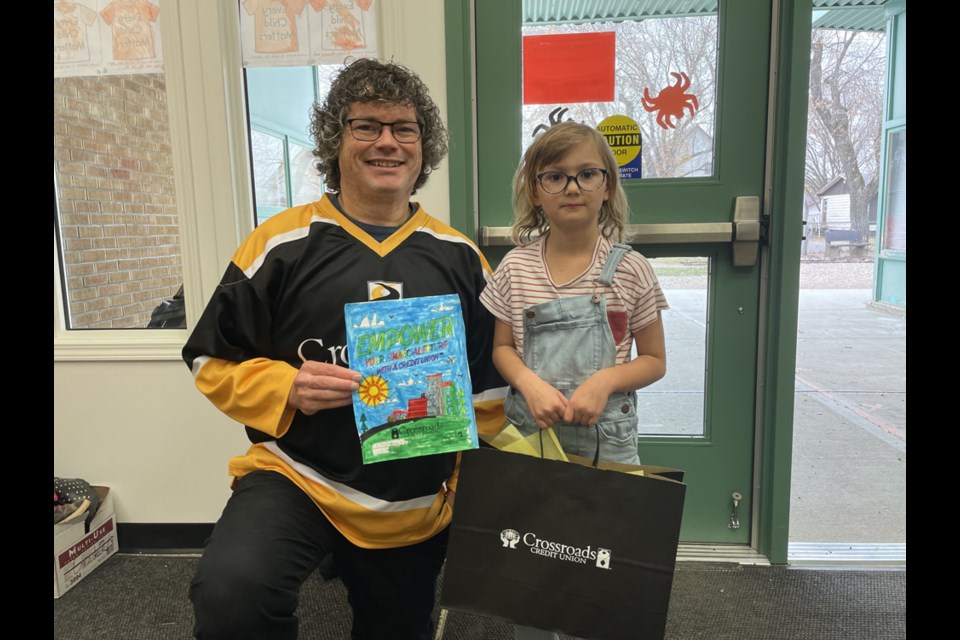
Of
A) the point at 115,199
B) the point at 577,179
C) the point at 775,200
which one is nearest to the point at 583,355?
the point at 577,179

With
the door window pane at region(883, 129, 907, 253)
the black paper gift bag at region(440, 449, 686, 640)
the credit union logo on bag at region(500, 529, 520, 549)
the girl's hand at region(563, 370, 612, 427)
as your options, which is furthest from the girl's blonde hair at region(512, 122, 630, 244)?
the door window pane at region(883, 129, 907, 253)

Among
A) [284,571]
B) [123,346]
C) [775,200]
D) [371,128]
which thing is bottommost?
[284,571]

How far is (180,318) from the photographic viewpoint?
232 cm

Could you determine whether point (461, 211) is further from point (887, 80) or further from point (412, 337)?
point (887, 80)

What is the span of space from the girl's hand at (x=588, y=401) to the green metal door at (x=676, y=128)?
0.89 meters

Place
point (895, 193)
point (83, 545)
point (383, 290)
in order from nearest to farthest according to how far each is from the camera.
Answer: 1. point (383, 290)
2. point (83, 545)
3. point (895, 193)

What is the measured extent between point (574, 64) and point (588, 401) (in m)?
1.37

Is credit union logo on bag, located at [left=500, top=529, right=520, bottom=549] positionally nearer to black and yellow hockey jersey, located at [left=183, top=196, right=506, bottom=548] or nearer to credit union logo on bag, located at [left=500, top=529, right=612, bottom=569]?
credit union logo on bag, located at [left=500, top=529, right=612, bottom=569]

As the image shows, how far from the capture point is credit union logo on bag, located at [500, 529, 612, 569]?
109 centimetres

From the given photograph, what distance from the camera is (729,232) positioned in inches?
79.8

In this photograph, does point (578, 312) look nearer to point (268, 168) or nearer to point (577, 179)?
point (577, 179)

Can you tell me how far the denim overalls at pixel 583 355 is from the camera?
1.25m

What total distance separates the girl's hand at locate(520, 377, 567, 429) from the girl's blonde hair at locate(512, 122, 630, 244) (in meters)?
0.40
